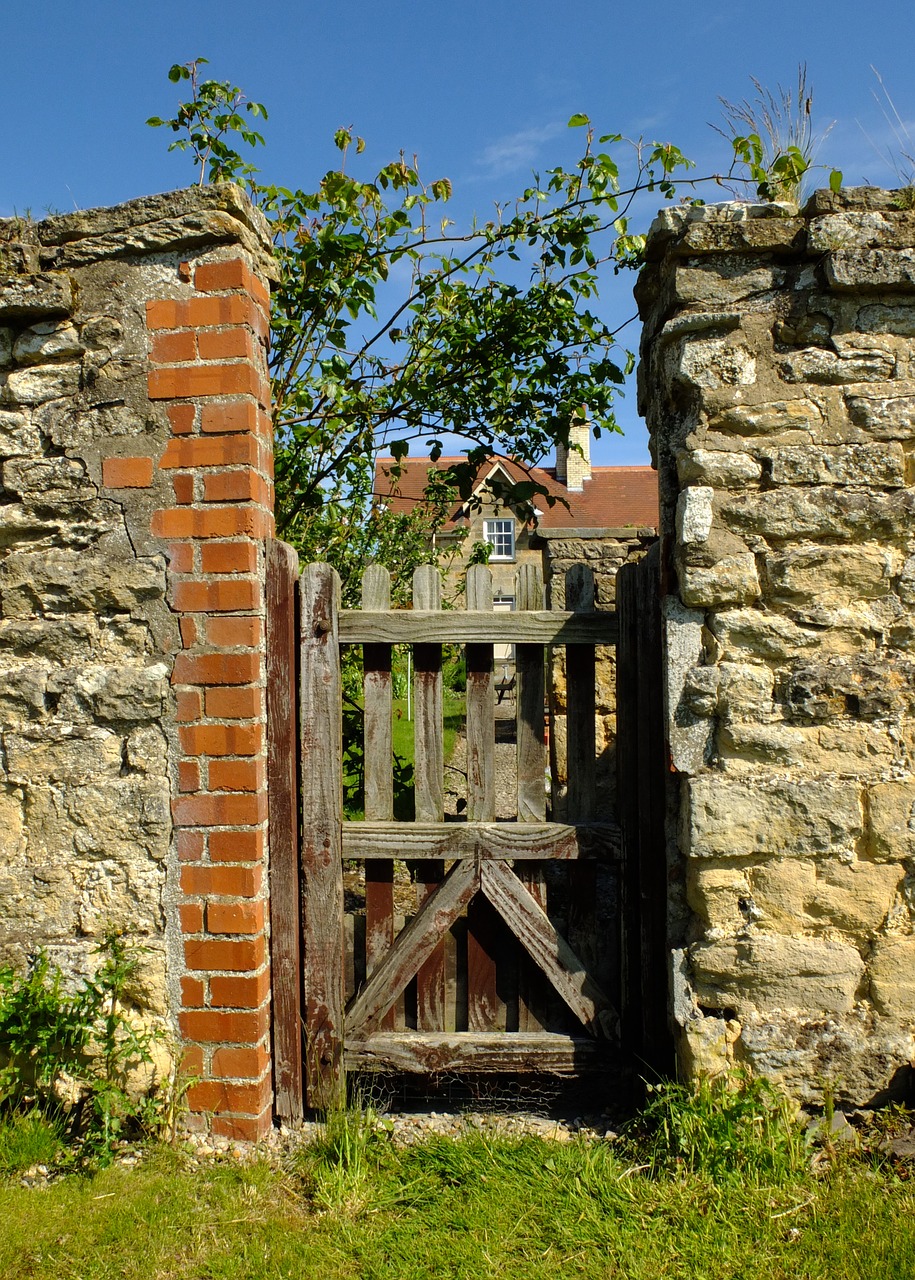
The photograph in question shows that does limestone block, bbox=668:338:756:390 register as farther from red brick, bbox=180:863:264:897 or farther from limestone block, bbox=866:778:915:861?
red brick, bbox=180:863:264:897

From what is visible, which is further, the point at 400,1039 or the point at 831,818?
the point at 400,1039

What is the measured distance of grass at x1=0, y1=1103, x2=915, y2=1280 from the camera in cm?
208

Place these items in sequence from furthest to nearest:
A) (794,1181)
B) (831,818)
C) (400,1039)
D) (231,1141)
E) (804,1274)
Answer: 1. (400,1039)
2. (231,1141)
3. (831,818)
4. (794,1181)
5. (804,1274)

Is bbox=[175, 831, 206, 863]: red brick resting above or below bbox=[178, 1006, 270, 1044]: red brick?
above

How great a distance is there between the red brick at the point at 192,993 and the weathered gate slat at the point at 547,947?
909mm

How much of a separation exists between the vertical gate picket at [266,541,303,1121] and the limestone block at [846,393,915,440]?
171 cm

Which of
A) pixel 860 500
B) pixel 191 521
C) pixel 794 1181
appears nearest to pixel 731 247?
pixel 860 500

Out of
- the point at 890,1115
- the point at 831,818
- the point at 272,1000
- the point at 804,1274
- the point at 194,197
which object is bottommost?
the point at 804,1274

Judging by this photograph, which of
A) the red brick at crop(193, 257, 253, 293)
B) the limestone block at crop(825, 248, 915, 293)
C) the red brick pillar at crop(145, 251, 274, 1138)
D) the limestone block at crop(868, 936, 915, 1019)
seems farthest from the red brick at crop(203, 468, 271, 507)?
the limestone block at crop(868, 936, 915, 1019)

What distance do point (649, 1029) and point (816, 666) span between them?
48.4 inches

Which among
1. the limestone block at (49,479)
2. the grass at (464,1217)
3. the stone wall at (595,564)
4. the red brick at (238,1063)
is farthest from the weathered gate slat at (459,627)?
the stone wall at (595,564)

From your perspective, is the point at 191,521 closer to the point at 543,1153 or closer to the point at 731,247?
the point at 731,247

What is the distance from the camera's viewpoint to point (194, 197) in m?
2.54

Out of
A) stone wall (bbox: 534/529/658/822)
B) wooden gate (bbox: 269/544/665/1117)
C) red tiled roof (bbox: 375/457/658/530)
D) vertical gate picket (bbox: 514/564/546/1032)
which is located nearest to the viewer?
wooden gate (bbox: 269/544/665/1117)
